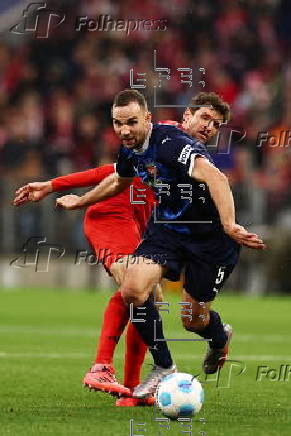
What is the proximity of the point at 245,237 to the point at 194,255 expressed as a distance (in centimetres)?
→ 111

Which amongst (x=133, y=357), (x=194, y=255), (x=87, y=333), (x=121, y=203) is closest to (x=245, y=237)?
(x=194, y=255)

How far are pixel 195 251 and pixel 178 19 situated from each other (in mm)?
14484

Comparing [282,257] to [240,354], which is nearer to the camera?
[240,354]

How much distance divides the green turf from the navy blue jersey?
1.02 meters

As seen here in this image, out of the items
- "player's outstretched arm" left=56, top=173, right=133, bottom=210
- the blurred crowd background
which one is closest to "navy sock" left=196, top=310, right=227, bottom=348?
"player's outstretched arm" left=56, top=173, right=133, bottom=210

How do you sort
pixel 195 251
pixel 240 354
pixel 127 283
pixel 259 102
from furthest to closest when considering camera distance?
pixel 259 102, pixel 240 354, pixel 195 251, pixel 127 283

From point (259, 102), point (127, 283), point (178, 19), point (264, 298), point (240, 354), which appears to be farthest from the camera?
point (178, 19)

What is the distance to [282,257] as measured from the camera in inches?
696

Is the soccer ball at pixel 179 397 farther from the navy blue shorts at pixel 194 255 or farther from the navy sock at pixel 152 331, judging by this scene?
the navy blue shorts at pixel 194 255

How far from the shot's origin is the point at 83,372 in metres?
8.64

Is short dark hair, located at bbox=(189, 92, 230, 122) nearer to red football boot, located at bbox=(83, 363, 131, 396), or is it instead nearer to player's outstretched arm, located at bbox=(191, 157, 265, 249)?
player's outstretched arm, located at bbox=(191, 157, 265, 249)

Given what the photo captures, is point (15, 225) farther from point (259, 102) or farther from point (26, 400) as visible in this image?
point (26, 400)

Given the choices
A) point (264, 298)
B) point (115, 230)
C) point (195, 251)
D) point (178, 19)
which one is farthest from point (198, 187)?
point (178, 19)

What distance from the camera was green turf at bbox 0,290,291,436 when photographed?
233 inches
